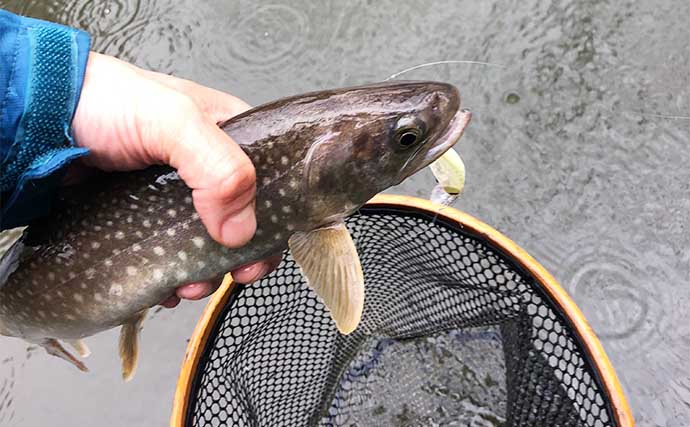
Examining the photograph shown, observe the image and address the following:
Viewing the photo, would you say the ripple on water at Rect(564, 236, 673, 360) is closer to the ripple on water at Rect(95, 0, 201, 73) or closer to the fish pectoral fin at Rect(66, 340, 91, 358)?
the fish pectoral fin at Rect(66, 340, 91, 358)

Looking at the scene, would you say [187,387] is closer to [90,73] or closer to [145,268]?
[145,268]

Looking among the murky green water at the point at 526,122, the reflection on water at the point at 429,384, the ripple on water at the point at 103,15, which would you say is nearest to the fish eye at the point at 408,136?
the reflection on water at the point at 429,384

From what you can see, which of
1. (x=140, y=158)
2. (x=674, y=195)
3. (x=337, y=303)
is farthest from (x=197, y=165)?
(x=674, y=195)

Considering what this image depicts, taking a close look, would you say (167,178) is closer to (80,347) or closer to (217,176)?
(217,176)

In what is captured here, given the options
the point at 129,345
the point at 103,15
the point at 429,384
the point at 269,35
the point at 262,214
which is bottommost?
the point at 429,384

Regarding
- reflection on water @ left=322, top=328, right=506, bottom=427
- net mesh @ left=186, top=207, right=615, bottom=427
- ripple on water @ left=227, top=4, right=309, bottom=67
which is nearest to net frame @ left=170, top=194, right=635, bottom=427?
net mesh @ left=186, top=207, right=615, bottom=427

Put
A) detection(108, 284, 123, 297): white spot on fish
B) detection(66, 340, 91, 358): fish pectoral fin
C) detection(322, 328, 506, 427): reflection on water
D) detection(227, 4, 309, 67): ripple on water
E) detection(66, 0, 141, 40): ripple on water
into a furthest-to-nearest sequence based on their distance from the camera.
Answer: detection(66, 0, 141, 40): ripple on water
detection(227, 4, 309, 67): ripple on water
detection(322, 328, 506, 427): reflection on water
detection(66, 340, 91, 358): fish pectoral fin
detection(108, 284, 123, 297): white spot on fish

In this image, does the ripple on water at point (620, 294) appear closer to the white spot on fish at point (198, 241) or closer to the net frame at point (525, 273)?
the net frame at point (525, 273)

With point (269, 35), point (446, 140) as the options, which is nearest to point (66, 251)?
point (446, 140)
